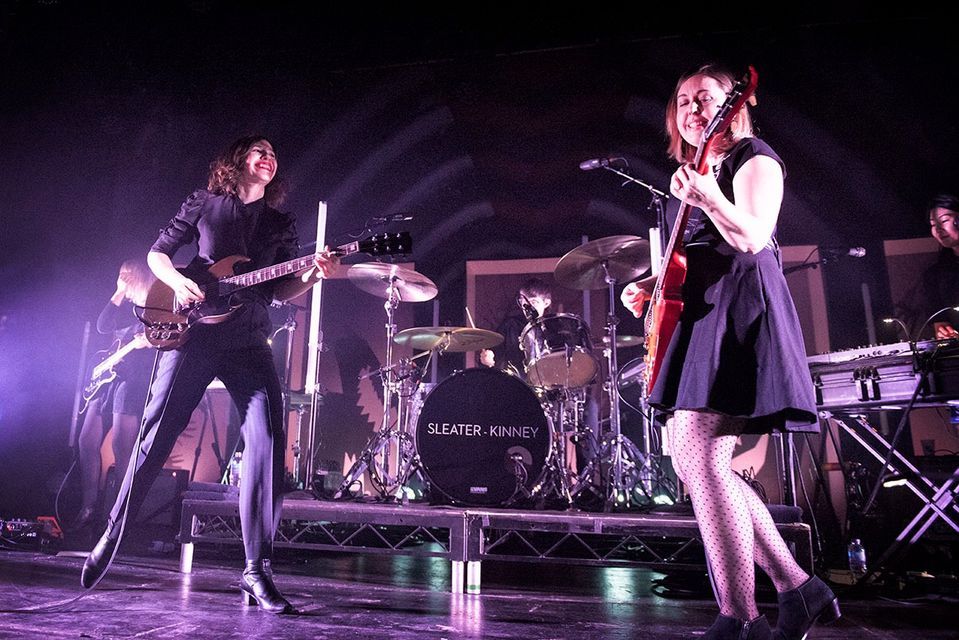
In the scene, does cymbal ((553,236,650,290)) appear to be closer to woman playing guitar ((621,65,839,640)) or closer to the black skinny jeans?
the black skinny jeans

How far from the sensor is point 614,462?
476 centimetres

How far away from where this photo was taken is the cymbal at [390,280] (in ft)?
18.2

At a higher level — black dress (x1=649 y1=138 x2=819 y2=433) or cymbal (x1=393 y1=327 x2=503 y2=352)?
cymbal (x1=393 y1=327 x2=503 y2=352)

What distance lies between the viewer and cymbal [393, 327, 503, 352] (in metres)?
5.49

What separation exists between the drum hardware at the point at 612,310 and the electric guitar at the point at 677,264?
2893mm

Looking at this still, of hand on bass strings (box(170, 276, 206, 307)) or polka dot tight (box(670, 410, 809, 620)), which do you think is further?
hand on bass strings (box(170, 276, 206, 307))

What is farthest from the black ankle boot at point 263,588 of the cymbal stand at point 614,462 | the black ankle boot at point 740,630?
the cymbal stand at point 614,462

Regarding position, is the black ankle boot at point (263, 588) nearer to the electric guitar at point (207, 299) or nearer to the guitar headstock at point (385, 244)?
the electric guitar at point (207, 299)

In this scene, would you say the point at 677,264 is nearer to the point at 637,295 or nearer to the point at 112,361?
the point at 637,295

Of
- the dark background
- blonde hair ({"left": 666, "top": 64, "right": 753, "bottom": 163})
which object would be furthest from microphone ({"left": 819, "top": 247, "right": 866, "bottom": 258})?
blonde hair ({"left": 666, "top": 64, "right": 753, "bottom": 163})

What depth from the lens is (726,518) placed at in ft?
5.55

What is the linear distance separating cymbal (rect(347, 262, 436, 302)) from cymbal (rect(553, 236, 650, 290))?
1290mm

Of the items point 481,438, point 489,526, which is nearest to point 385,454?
point 481,438

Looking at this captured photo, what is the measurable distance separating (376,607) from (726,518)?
171 centimetres
